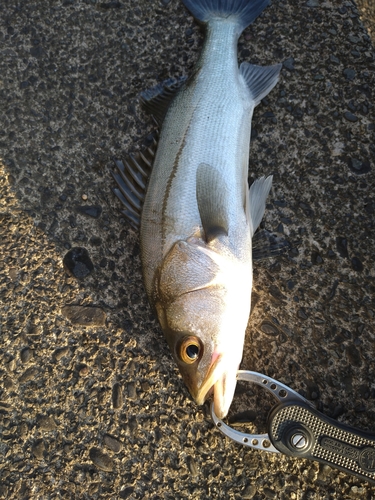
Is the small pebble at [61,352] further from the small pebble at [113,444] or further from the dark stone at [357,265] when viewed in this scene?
the dark stone at [357,265]

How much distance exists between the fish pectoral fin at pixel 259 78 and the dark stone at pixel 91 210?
41.2 inches

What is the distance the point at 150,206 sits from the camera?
7.03ft

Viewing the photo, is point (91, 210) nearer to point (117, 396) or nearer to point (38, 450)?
point (117, 396)

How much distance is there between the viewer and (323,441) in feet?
6.46

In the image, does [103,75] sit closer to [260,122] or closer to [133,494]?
[260,122]

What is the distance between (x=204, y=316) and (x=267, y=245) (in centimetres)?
58

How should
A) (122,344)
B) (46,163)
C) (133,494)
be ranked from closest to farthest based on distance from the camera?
(133,494) → (122,344) → (46,163)

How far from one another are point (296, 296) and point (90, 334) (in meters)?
1.06

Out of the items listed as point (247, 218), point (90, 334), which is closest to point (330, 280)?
point (247, 218)

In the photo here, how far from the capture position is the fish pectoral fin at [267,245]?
7.37ft

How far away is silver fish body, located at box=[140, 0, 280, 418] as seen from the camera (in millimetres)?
1899

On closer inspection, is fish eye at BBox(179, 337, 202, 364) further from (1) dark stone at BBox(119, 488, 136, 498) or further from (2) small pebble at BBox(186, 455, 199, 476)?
(1) dark stone at BBox(119, 488, 136, 498)

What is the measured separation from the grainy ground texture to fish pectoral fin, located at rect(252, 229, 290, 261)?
0.06m

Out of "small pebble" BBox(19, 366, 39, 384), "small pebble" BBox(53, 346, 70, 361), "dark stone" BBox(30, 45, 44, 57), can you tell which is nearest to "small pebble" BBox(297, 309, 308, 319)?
"small pebble" BBox(53, 346, 70, 361)
